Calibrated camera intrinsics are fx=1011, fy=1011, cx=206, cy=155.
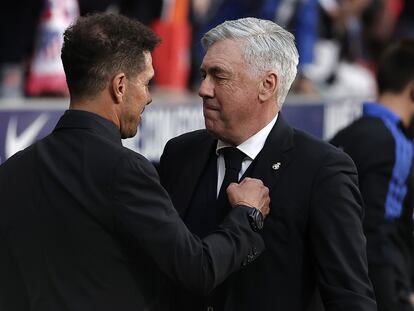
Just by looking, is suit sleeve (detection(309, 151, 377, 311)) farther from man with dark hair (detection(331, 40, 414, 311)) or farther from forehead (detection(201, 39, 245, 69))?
man with dark hair (detection(331, 40, 414, 311))

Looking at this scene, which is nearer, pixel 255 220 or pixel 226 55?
pixel 255 220

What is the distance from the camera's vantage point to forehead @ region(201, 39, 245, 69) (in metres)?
3.67

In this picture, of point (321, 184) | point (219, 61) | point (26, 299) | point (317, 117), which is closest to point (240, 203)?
point (321, 184)

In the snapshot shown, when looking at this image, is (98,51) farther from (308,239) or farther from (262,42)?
(308,239)

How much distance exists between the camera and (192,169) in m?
3.84

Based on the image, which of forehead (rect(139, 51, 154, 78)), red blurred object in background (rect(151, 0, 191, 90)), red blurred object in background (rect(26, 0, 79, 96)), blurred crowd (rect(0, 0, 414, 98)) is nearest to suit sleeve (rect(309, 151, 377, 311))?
forehead (rect(139, 51, 154, 78))

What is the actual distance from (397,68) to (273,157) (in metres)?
1.84

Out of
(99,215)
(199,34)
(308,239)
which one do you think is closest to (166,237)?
(99,215)

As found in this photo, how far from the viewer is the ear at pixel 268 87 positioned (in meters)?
3.70

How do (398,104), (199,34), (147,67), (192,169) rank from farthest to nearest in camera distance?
(199,34) < (398,104) < (192,169) < (147,67)

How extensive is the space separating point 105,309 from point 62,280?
167 mm

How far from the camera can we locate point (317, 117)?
347 inches

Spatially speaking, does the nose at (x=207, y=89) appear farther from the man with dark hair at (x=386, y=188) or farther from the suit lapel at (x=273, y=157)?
the man with dark hair at (x=386, y=188)

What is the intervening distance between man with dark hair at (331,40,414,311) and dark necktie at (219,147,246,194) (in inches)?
49.5
